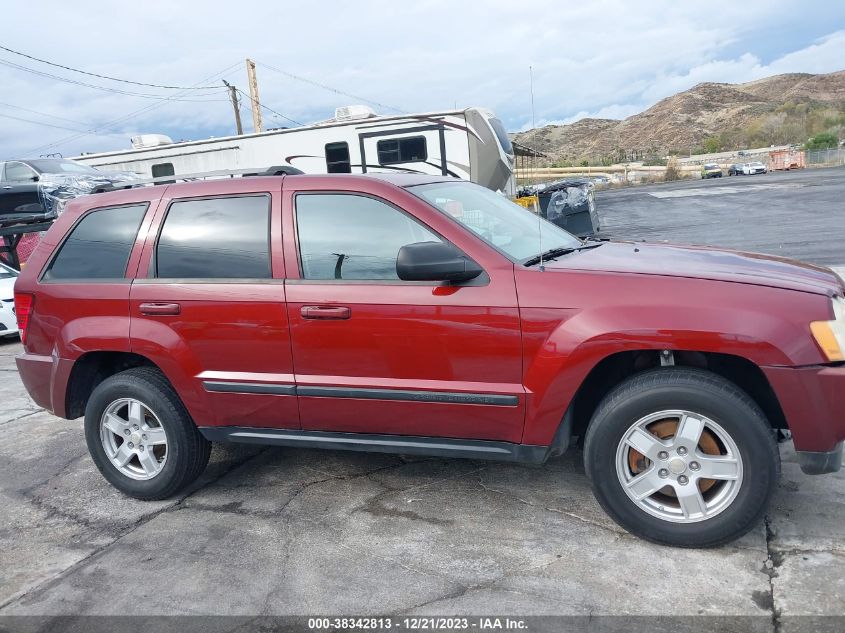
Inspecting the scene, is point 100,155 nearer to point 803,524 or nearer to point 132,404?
point 132,404

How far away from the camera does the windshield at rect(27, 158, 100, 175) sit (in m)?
11.4

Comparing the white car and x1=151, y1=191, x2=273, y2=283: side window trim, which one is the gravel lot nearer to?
x1=151, y1=191, x2=273, y2=283: side window trim

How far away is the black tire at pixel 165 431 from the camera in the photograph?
13.0ft

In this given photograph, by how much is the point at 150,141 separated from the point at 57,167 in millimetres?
5021

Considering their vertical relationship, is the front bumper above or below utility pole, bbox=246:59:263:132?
below

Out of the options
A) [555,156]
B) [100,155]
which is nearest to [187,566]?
[100,155]

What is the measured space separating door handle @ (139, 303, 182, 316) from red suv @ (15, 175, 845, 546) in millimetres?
13

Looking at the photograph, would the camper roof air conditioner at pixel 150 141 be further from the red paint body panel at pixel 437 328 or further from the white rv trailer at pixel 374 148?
the red paint body panel at pixel 437 328

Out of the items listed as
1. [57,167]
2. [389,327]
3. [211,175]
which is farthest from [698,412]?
[57,167]

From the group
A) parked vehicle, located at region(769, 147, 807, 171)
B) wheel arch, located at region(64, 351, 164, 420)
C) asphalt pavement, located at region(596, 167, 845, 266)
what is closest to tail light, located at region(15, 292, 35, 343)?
wheel arch, located at region(64, 351, 164, 420)

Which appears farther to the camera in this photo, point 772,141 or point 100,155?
point 772,141

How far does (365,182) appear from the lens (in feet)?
11.9

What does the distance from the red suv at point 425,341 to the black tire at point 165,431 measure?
13 mm

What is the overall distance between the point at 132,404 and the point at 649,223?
1960 cm
